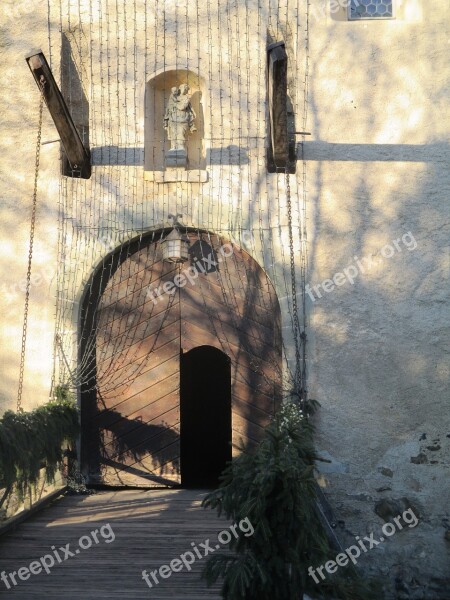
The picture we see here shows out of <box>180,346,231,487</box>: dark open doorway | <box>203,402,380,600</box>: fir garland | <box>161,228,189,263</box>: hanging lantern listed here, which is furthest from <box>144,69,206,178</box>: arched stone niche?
<box>203,402,380,600</box>: fir garland

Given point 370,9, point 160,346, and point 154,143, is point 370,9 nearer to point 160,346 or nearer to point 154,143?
point 154,143

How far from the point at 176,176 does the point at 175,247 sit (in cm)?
81

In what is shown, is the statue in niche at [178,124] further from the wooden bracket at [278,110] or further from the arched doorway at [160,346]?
the wooden bracket at [278,110]

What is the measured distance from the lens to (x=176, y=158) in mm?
7898

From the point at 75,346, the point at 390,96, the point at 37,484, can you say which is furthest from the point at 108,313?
the point at 390,96

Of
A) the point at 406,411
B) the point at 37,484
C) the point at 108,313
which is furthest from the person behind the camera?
the point at 108,313

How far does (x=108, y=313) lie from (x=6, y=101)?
257 centimetres

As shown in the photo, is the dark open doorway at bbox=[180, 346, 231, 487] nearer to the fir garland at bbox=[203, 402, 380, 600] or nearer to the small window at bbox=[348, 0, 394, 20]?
the small window at bbox=[348, 0, 394, 20]

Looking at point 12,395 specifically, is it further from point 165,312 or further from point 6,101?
point 6,101

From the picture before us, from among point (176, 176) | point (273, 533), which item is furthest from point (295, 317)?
point (273, 533)

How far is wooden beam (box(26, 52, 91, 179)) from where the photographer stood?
673 centimetres

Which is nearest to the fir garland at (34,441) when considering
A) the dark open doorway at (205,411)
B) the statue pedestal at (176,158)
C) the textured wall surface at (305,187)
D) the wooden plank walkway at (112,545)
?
the wooden plank walkway at (112,545)

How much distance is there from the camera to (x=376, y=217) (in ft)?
25.5

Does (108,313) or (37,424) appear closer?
(37,424)
